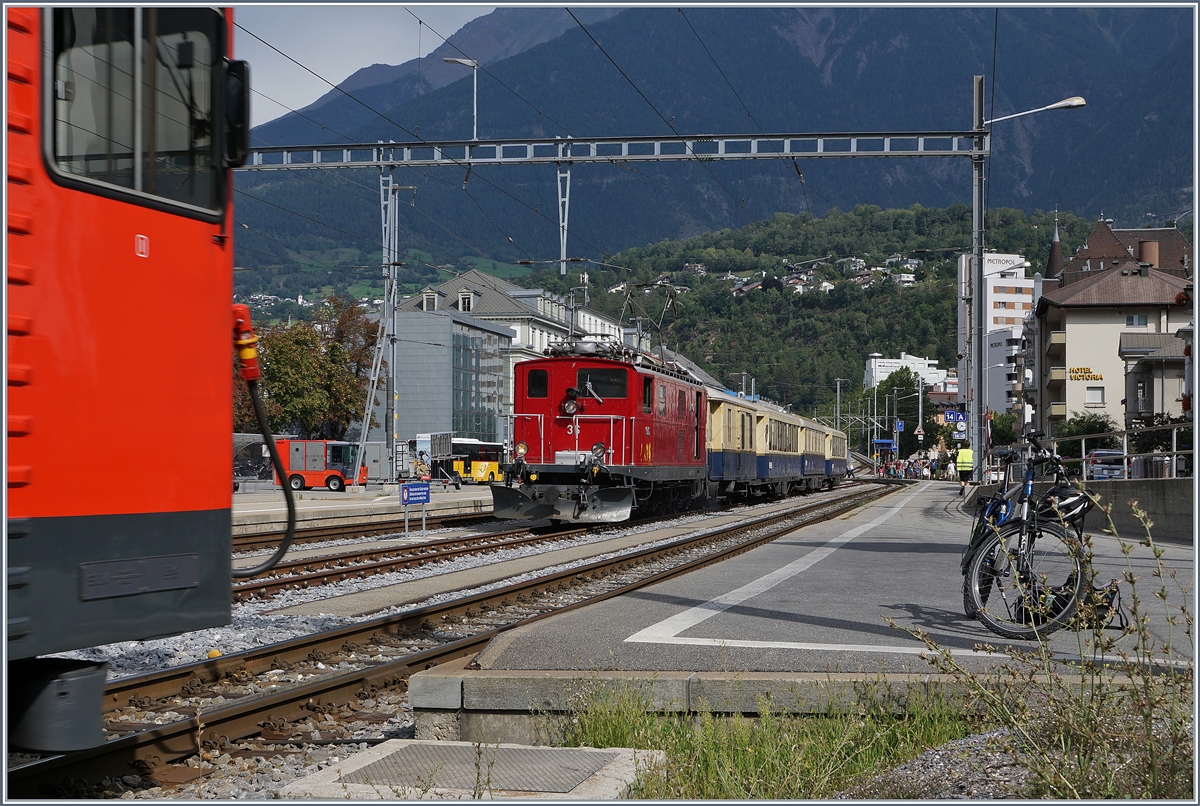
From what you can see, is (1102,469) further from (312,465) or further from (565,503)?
(312,465)

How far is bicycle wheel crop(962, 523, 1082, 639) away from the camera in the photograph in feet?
24.3

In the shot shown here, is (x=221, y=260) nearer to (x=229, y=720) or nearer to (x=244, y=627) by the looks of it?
(x=229, y=720)

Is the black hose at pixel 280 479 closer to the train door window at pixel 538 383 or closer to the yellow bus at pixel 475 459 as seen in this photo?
the train door window at pixel 538 383

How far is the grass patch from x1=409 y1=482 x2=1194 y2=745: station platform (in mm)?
123

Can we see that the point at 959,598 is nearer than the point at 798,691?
No

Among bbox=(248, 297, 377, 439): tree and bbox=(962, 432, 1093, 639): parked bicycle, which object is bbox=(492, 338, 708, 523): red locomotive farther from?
bbox=(248, 297, 377, 439): tree

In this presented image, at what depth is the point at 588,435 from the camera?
74.6ft

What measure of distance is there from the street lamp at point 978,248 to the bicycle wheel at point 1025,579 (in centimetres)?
2113

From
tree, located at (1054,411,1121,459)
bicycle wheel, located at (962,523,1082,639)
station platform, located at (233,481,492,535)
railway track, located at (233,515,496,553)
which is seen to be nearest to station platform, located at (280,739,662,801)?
bicycle wheel, located at (962,523,1082,639)

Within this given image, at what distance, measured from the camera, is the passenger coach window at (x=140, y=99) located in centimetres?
418

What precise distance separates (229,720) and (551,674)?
1864 millimetres

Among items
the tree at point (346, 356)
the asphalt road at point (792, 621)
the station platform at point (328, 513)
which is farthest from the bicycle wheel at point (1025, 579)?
the tree at point (346, 356)

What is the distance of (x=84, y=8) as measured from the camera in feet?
13.8

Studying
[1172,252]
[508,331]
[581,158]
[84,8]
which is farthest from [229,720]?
[1172,252]
